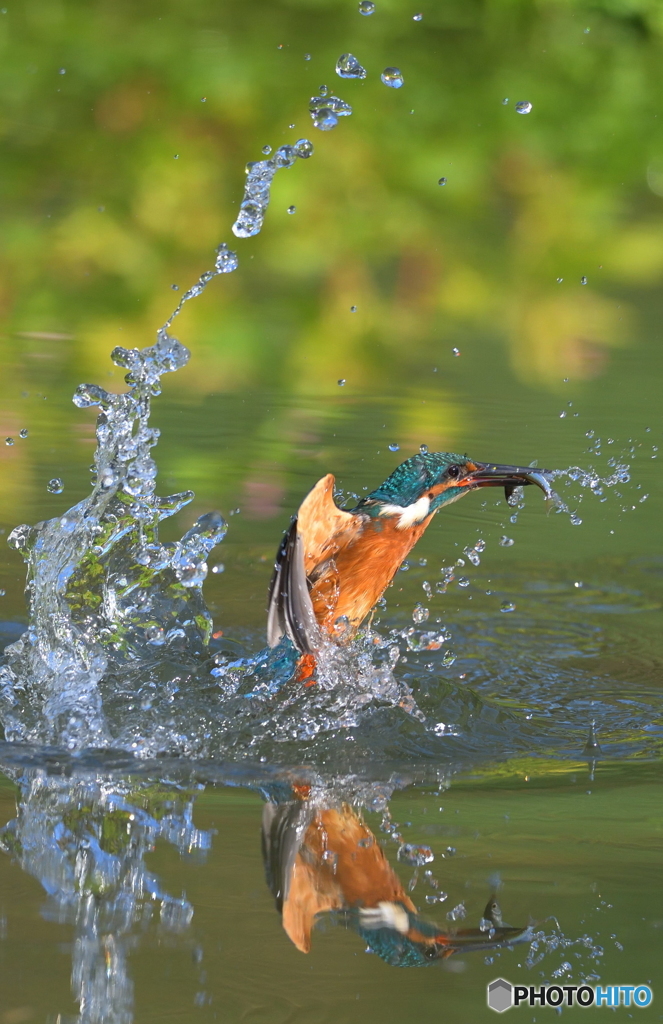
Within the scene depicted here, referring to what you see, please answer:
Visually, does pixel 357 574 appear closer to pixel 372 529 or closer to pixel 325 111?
pixel 372 529

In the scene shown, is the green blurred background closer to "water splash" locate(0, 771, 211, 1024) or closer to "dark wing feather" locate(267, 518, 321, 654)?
"dark wing feather" locate(267, 518, 321, 654)

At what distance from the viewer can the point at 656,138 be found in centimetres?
504

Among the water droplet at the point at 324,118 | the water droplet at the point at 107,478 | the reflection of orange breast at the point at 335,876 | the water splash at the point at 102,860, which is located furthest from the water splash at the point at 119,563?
the reflection of orange breast at the point at 335,876

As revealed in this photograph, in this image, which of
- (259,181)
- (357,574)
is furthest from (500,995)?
(259,181)

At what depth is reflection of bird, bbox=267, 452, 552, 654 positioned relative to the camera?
243cm

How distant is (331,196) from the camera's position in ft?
15.3

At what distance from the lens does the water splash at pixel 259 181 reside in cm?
243

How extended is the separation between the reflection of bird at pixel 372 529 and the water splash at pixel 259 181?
0.54 metres

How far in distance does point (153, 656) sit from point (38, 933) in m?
1.16

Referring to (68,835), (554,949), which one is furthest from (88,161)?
(554,949)

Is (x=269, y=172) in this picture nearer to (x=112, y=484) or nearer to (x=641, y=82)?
(x=112, y=484)

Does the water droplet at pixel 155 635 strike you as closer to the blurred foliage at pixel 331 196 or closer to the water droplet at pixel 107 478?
the water droplet at pixel 107 478

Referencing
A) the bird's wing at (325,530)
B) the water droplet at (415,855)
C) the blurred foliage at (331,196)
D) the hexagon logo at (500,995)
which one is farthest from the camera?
the blurred foliage at (331,196)

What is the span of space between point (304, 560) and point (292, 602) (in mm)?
139
